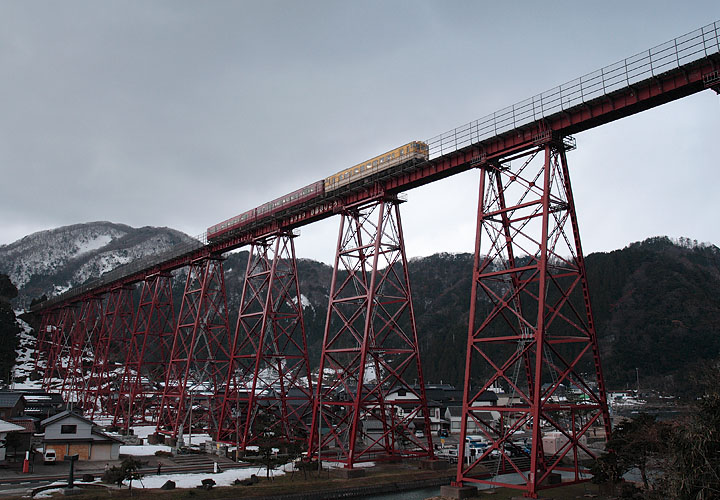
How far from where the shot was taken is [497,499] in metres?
19.1

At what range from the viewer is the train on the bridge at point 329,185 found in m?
26.4

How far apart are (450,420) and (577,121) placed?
→ 43.9 m

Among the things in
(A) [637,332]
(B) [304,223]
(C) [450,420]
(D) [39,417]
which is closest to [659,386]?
(A) [637,332]

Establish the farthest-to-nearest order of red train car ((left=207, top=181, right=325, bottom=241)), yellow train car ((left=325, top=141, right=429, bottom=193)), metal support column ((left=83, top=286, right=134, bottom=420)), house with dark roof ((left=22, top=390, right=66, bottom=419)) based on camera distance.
A: metal support column ((left=83, top=286, right=134, bottom=420)), house with dark roof ((left=22, top=390, right=66, bottom=419)), red train car ((left=207, top=181, right=325, bottom=241)), yellow train car ((left=325, top=141, right=429, bottom=193))

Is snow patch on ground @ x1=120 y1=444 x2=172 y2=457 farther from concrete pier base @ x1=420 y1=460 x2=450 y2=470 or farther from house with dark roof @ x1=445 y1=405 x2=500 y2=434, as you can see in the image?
house with dark roof @ x1=445 y1=405 x2=500 y2=434

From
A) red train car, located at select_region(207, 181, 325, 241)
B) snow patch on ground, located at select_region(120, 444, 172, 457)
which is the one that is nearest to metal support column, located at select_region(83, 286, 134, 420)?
snow patch on ground, located at select_region(120, 444, 172, 457)

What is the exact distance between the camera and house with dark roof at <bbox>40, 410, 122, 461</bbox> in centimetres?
3011

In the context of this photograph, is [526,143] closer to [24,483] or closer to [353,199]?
[353,199]

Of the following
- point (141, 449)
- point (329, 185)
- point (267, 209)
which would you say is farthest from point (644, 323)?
point (141, 449)

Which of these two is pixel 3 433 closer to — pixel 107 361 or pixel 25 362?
pixel 107 361

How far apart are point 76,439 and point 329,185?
20.1 metres

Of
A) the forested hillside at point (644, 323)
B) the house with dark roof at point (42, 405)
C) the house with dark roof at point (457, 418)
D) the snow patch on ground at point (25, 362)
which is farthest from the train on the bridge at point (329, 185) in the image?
the forested hillside at point (644, 323)

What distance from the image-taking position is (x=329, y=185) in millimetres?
31031

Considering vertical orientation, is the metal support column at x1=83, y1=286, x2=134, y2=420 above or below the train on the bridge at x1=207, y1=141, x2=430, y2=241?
below
